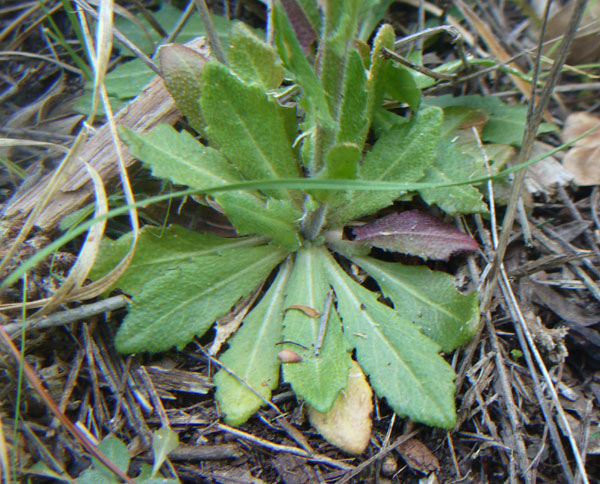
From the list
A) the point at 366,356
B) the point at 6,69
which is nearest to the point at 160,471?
the point at 366,356

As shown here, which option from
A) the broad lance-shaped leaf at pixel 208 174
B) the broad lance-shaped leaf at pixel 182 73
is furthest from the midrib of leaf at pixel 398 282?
the broad lance-shaped leaf at pixel 182 73

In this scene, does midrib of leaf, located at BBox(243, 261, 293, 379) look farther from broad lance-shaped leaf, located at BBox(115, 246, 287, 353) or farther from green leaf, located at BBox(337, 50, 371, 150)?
green leaf, located at BBox(337, 50, 371, 150)

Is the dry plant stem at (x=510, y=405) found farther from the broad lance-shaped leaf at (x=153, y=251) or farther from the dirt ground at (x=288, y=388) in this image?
the broad lance-shaped leaf at (x=153, y=251)

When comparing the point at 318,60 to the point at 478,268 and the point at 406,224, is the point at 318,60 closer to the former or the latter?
the point at 406,224

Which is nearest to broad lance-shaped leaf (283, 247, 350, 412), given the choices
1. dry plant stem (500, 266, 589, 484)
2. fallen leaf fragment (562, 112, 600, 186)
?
dry plant stem (500, 266, 589, 484)

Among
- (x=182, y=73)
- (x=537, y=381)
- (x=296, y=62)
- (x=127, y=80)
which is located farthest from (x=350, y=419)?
(x=127, y=80)
